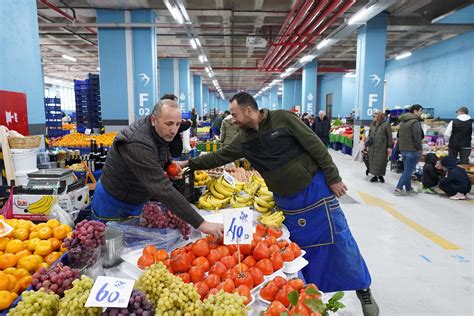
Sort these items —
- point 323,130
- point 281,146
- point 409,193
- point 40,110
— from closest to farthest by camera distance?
point 281,146 → point 40,110 → point 409,193 → point 323,130

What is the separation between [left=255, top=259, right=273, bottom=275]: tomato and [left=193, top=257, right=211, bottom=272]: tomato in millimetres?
261

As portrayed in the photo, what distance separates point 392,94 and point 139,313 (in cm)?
2023

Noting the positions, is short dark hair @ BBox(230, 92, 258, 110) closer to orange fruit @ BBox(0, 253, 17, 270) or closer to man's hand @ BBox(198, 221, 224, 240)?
man's hand @ BBox(198, 221, 224, 240)

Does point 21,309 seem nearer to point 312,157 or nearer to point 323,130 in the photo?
point 312,157

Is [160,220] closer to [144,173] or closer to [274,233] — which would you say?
[144,173]

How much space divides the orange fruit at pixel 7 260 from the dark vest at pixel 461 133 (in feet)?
A: 31.7

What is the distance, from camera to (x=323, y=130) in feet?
43.6

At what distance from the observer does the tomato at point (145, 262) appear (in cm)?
165

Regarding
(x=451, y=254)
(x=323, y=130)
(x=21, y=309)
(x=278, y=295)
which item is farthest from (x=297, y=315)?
(x=323, y=130)

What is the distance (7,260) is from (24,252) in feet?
0.27

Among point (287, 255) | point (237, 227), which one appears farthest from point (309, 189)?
point (237, 227)

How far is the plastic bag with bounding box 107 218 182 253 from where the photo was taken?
1965mm

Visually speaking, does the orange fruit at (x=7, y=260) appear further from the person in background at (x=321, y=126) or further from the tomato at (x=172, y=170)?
the person in background at (x=321, y=126)

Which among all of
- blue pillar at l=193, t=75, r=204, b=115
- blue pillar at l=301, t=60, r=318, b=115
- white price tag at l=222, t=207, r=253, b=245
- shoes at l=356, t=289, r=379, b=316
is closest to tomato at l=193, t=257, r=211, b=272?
white price tag at l=222, t=207, r=253, b=245
